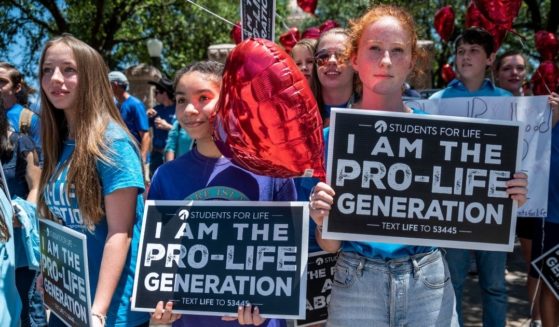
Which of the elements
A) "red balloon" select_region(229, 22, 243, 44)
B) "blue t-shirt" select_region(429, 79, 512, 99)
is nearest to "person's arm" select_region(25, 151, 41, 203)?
"red balloon" select_region(229, 22, 243, 44)

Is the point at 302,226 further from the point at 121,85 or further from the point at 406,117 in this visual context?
the point at 121,85

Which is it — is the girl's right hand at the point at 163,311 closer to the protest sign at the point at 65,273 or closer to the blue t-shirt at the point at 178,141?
the protest sign at the point at 65,273

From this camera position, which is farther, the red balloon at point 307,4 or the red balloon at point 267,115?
the red balloon at point 307,4

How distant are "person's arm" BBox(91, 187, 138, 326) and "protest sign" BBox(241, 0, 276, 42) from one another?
80 cm

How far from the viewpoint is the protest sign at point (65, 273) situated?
1987 millimetres

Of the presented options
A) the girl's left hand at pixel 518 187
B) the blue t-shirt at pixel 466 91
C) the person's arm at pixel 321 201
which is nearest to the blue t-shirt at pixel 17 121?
the person's arm at pixel 321 201

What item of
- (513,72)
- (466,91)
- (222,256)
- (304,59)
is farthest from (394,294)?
(513,72)

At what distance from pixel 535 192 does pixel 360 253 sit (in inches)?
65.5

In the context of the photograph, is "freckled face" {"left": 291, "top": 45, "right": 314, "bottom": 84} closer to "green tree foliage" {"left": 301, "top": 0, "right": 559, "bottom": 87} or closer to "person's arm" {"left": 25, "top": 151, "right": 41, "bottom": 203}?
"person's arm" {"left": 25, "top": 151, "right": 41, "bottom": 203}

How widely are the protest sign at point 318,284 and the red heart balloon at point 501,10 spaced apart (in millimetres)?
2636

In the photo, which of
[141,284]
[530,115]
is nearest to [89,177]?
[141,284]

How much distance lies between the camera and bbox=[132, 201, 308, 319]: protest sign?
1.94 m

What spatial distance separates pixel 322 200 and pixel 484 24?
3109mm

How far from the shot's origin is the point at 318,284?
8.29 feet
